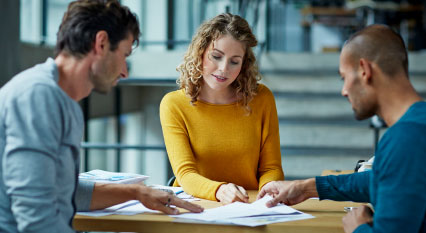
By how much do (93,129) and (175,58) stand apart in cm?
184

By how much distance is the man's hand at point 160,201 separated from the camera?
154cm

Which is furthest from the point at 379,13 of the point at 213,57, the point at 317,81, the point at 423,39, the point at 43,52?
the point at 213,57

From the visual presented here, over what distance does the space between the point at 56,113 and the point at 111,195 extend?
468 millimetres

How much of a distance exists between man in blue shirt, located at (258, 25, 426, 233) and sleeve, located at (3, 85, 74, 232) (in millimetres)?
714

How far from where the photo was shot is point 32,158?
114 cm

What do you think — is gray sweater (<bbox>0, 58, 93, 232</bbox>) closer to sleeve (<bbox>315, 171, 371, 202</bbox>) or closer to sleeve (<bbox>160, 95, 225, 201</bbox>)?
sleeve (<bbox>160, 95, 225, 201</bbox>)

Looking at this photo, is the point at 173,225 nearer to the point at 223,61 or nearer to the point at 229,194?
the point at 229,194

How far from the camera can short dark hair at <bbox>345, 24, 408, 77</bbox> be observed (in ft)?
4.03

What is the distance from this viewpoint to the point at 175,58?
5.47 m

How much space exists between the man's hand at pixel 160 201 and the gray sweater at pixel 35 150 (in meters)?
0.33

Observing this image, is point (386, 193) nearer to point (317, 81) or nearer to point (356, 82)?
point (356, 82)

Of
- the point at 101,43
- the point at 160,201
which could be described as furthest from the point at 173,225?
the point at 101,43

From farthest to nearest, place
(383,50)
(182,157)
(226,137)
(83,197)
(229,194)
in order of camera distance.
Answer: (226,137) → (182,157) → (229,194) → (83,197) → (383,50)

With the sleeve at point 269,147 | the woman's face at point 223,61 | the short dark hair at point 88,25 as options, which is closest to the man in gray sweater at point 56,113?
the short dark hair at point 88,25
